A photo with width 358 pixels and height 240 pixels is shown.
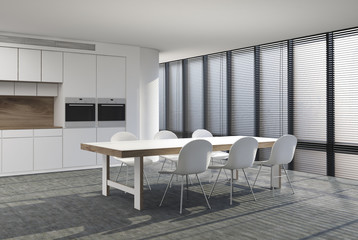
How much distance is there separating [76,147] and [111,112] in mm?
1083

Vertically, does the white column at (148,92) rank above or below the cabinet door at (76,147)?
above

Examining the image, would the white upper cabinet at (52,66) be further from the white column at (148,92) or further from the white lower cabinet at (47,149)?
the white column at (148,92)

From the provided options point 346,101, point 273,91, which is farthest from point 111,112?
point 346,101

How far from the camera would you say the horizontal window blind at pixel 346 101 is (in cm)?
684

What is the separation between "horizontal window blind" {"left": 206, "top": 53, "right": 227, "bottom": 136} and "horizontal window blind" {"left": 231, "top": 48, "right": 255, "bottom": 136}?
0.30 metres

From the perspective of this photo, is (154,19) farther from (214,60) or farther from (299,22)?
(214,60)

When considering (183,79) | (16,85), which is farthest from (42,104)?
(183,79)

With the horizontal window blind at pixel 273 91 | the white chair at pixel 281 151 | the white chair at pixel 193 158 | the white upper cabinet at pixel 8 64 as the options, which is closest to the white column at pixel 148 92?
the horizontal window blind at pixel 273 91

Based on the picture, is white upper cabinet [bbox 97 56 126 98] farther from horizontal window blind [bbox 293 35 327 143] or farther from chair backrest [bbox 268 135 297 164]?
chair backrest [bbox 268 135 297 164]

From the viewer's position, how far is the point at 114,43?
8422 millimetres

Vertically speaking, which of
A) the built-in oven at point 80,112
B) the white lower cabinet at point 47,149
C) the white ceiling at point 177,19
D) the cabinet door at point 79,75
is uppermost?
the white ceiling at point 177,19

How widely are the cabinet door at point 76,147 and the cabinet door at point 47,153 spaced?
0.12 m

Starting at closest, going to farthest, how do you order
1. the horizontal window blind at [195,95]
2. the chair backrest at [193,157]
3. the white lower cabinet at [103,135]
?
the chair backrest at [193,157] → the white lower cabinet at [103,135] → the horizontal window blind at [195,95]

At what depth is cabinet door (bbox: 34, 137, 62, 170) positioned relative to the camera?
7508 mm
